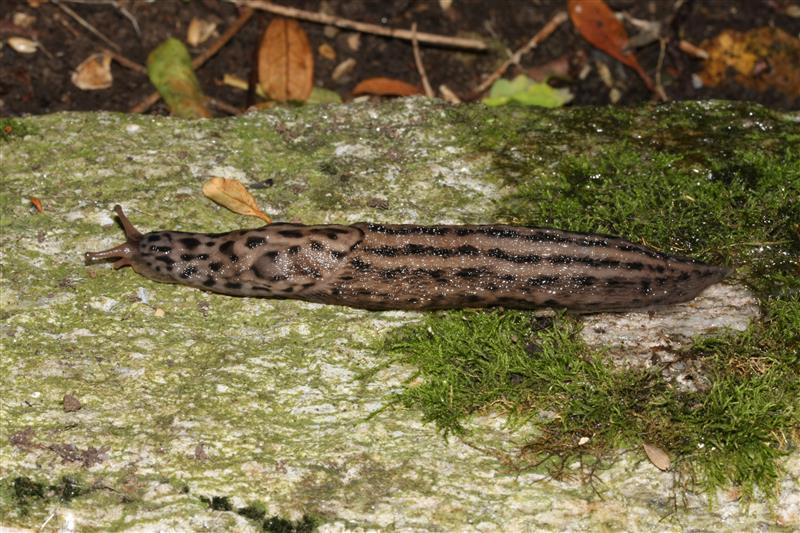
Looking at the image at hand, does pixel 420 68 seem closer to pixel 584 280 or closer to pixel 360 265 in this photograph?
pixel 360 265

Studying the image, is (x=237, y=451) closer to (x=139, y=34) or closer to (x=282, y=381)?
(x=282, y=381)

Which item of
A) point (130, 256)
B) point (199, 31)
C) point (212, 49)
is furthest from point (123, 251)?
point (199, 31)

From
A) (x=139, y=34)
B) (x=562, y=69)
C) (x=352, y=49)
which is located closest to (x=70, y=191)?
(x=139, y=34)

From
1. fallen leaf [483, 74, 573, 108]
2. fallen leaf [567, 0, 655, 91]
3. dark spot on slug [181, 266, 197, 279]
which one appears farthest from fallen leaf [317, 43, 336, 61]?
dark spot on slug [181, 266, 197, 279]

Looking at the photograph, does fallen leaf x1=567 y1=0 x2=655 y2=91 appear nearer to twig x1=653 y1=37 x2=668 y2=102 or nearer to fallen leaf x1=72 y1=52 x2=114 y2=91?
twig x1=653 y1=37 x2=668 y2=102

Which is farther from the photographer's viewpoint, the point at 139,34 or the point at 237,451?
the point at 139,34

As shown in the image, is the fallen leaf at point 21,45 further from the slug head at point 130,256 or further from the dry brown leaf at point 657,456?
the dry brown leaf at point 657,456

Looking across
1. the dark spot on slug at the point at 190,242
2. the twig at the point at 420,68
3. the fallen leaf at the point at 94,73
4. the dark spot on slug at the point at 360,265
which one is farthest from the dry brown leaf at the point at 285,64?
the dark spot on slug at the point at 360,265
